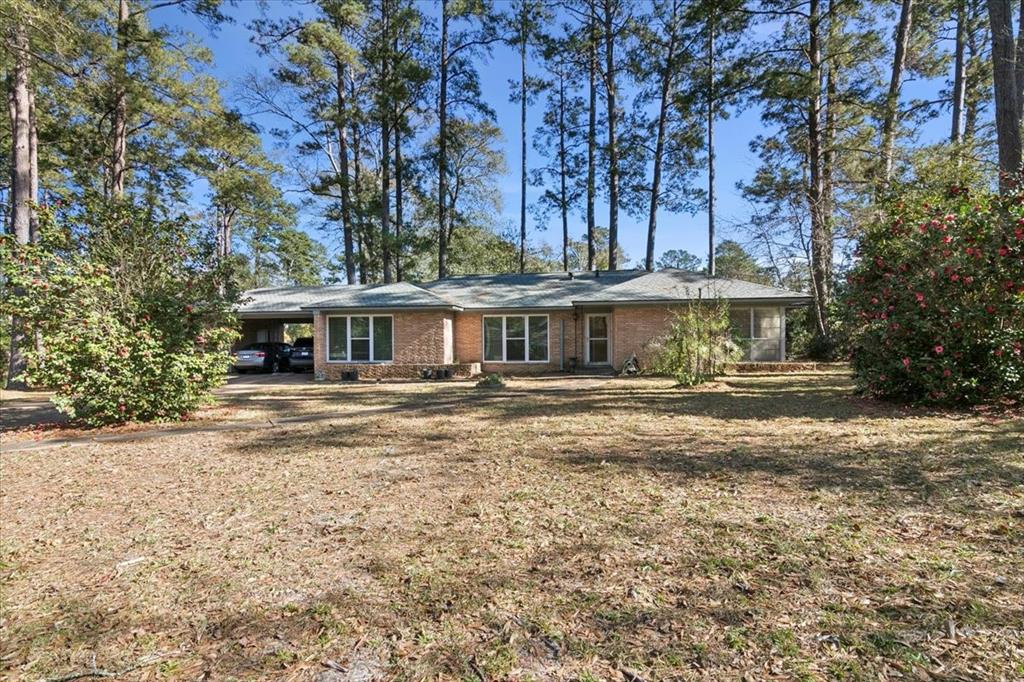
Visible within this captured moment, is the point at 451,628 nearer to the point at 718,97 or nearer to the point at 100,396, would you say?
the point at 100,396

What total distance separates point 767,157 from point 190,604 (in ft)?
79.2

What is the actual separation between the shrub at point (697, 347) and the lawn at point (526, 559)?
20.1 ft

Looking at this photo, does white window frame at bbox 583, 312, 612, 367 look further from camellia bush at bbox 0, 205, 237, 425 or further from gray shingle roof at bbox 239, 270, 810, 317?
camellia bush at bbox 0, 205, 237, 425

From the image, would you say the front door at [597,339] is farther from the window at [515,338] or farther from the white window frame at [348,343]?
the white window frame at [348,343]

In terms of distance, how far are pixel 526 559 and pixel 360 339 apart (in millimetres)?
14968

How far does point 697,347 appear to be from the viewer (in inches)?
492

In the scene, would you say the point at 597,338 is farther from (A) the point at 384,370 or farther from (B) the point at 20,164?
(B) the point at 20,164

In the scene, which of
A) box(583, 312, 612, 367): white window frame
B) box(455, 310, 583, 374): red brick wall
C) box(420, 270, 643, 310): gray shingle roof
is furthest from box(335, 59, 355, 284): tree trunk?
box(583, 312, 612, 367): white window frame

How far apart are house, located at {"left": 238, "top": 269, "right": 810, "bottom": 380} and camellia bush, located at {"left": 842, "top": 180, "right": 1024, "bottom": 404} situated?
7.15 metres

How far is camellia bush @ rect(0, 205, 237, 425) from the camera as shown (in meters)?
7.23

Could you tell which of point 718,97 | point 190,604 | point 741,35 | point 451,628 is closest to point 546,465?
point 451,628

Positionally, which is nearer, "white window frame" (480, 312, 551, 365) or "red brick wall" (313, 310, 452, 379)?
"red brick wall" (313, 310, 452, 379)

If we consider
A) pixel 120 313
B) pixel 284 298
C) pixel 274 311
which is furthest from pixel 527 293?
pixel 120 313

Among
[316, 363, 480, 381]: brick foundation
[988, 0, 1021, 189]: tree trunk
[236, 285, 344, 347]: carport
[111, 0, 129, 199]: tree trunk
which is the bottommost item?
[316, 363, 480, 381]: brick foundation
